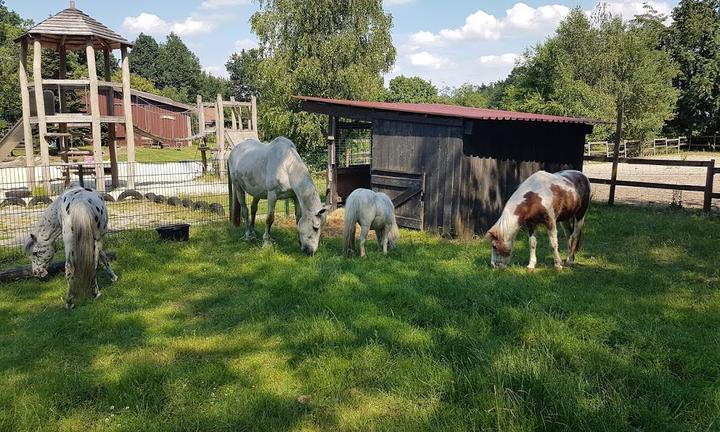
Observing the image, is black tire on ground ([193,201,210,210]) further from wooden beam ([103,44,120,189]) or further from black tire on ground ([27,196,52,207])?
wooden beam ([103,44,120,189])

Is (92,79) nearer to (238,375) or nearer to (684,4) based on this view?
(238,375)

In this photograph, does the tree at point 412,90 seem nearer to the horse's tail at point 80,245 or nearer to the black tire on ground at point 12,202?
the black tire on ground at point 12,202

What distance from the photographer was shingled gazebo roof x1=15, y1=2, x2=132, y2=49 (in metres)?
17.5

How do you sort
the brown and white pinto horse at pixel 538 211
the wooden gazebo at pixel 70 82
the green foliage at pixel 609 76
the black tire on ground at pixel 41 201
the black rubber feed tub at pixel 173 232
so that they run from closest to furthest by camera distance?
the brown and white pinto horse at pixel 538 211 < the black rubber feed tub at pixel 173 232 < the black tire on ground at pixel 41 201 < the wooden gazebo at pixel 70 82 < the green foliage at pixel 609 76

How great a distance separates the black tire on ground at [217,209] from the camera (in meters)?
13.1

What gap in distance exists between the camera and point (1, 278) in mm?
7422

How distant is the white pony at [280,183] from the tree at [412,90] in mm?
48533

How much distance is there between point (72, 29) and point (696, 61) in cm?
4716

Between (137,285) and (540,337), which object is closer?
(540,337)

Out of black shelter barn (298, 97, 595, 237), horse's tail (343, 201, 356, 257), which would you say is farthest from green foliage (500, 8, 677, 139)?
horse's tail (343, 201, 356, 257)

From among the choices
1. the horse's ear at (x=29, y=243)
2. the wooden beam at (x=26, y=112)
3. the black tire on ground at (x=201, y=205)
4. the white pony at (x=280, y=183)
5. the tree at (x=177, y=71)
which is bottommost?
the black tire on ground at (x=201, y=205)

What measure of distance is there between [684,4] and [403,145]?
46954mm

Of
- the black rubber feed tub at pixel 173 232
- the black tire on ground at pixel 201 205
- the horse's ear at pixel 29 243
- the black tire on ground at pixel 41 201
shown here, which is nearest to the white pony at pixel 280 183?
the black rubber feed tub at pixel 173 232

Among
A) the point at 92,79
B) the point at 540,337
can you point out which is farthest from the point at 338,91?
the point at 540,337
